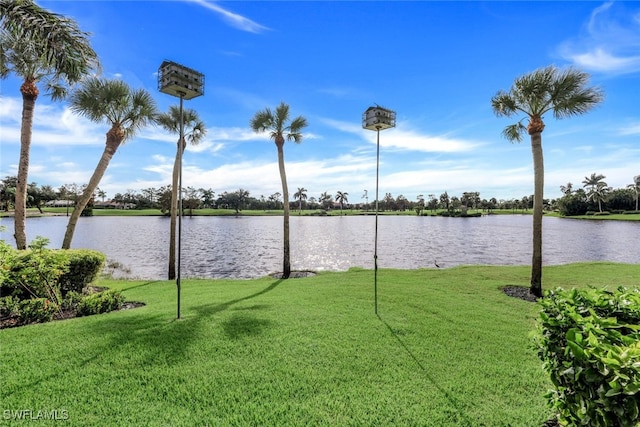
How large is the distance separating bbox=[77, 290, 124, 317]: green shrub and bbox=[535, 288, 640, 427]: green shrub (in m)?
7.28

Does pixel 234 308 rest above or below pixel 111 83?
below

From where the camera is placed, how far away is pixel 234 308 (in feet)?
20.7

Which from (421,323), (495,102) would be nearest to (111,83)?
(421,323)

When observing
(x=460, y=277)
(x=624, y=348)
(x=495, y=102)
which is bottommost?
(x=460, y=277)

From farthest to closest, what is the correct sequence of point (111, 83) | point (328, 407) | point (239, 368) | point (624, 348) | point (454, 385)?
point (111, 83), point (239, 368), point (454, 385), point (328, 407), point (624, 348)

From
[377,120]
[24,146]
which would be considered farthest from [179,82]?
[24,146]

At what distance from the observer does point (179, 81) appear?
5.34 m

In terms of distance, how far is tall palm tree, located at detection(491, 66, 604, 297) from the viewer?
8688 millimetres

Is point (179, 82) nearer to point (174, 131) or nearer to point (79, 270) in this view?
point (79, 270)

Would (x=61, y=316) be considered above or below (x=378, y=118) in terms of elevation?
below

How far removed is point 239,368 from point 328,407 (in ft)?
4.20

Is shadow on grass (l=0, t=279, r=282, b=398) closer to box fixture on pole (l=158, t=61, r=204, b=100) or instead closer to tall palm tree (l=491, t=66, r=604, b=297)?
box fixture on pole (l=158, t=61, r=204, b=100)

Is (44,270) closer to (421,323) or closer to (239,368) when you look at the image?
(239,368)

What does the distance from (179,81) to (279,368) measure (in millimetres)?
5011
